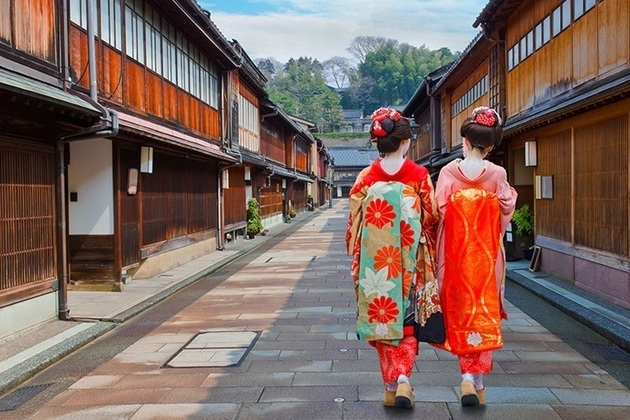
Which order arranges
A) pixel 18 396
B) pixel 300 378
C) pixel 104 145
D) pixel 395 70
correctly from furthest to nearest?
pixel 395 70 → pixel 104 145 → pixel 300 378 → pixel 18 396

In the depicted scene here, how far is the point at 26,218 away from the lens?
8289 mm

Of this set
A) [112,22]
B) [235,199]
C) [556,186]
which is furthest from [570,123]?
[235,199]

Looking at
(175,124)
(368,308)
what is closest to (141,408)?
(368,308)

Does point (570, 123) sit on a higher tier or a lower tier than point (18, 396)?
higher

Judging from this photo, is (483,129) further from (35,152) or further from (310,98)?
(310,98)

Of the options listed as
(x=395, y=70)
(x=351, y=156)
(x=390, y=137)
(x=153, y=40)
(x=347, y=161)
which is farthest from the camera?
(x=395, y=70)

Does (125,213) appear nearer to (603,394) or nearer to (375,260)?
(375,260)

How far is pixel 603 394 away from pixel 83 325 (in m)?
7.01

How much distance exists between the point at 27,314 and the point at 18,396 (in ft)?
8.31

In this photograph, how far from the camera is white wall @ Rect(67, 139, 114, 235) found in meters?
11.6

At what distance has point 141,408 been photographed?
5.33 meters

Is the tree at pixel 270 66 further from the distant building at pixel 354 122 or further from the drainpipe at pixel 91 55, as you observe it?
the drainpipe at pixel 91 55

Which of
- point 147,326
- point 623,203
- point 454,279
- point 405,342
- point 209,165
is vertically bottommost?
point 147,326

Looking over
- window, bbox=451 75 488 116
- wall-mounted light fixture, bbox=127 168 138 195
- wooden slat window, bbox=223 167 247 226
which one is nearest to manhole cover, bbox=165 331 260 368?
wall-mounted light fixture, bbox=127 168 138 195
